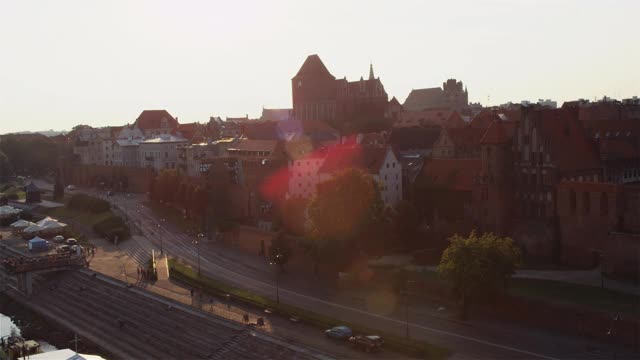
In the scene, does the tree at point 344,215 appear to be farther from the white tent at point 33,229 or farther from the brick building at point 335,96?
the brick building at point 335,96

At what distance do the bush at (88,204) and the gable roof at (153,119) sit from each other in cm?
3330

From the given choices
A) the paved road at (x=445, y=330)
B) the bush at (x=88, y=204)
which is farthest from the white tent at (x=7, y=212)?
the paved road at (x=445, y=330)

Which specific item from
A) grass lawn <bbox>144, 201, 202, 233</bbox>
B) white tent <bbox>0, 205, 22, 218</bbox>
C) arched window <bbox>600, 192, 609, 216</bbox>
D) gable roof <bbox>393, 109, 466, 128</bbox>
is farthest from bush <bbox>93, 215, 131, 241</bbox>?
arched window <bbox>600, 192, 609, 216</bbox>

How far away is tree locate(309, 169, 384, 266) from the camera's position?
55.8 m

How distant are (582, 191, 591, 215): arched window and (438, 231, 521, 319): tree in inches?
371

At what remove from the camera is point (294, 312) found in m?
49.6

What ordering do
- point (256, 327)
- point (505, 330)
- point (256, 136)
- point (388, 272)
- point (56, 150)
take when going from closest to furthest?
point (505, 330) → point (256, 327) → point (388, 272) → point (256, 136) → point (56, 150)

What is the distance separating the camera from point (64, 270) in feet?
230

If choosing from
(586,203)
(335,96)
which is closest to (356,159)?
(586,203)

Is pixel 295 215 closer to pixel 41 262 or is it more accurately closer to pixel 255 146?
pixel 41 262

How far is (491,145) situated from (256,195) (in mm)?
30689

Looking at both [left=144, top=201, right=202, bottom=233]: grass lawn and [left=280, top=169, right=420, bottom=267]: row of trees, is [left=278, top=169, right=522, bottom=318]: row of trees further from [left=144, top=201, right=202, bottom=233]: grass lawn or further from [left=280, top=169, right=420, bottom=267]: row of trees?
[left=144, top=201, right=202, bottom=233]: grass lawn

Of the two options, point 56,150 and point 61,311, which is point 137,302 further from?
point 56,150

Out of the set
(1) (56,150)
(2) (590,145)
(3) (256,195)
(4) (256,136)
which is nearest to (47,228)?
(3) (256,195)
